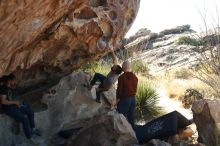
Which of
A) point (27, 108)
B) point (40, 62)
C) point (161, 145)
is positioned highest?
point (40, 62)

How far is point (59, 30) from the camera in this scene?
10.6 metres

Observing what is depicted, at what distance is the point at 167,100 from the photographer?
19.3 metres

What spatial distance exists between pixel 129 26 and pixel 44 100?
2.82 meters

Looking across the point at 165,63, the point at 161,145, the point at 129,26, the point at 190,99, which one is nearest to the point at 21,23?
the point at 161,145

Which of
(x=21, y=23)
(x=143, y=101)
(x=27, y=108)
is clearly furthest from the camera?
(x=143, y=101)

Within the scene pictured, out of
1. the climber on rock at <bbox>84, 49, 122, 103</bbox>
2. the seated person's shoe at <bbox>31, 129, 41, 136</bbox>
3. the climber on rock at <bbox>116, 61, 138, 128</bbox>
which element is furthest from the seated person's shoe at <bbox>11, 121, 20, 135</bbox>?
the climber on rock at <bbox>84, 49, 122, 103</bbox>

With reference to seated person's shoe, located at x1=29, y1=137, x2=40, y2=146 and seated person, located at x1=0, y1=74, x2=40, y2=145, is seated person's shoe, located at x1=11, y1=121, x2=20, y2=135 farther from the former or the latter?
seated person's shoe, located at x1=29, y1=137, x2=40, y2=146

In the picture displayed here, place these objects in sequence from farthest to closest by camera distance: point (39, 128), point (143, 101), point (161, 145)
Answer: point (143, 101) → point (39, 128) → point (161, 145)

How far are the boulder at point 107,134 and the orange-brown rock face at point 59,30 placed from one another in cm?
182

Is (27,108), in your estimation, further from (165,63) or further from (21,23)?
(165,63)

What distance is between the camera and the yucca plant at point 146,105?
16266mm

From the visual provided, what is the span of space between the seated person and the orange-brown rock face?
32 cm

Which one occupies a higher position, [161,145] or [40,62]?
[40,62]

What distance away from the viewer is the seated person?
998 cm
